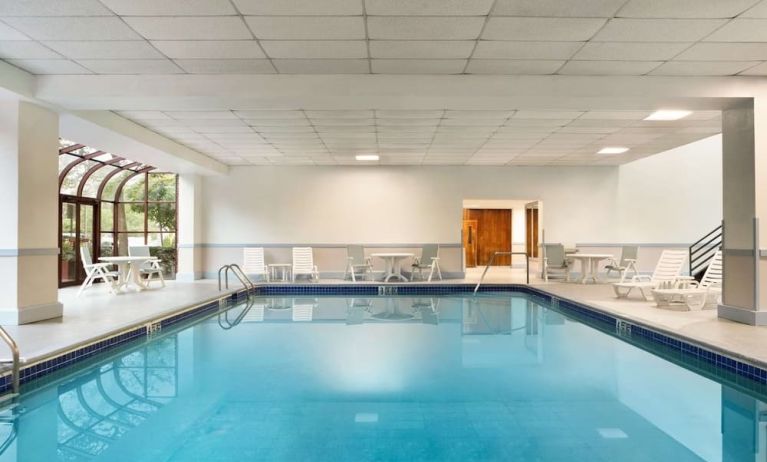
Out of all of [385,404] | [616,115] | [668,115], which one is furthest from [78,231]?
[668,115]

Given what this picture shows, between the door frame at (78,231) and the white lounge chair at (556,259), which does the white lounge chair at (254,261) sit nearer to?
the door frame at (78,231)

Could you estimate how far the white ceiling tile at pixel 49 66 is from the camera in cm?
455

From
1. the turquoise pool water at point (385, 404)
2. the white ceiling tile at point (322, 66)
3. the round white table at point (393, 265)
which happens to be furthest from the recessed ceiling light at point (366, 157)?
the turquoise pool water at point (385, 404)

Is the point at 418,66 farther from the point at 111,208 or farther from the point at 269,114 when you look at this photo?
the point at 111,208

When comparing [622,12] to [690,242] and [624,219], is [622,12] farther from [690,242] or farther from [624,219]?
[690,242]

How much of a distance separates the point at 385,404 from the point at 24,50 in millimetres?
4554

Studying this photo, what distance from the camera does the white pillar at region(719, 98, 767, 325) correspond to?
5.01 m

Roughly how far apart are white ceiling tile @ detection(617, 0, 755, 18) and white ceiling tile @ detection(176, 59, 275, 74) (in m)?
3.26

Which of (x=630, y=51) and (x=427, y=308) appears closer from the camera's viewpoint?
(x=630, y=51)

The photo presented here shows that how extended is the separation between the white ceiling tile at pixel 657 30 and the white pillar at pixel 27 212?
5940 mm

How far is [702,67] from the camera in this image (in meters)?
4.72

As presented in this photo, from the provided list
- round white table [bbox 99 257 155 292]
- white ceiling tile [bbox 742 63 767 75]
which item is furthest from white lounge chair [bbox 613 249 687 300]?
round white table [bbox 99 257 155 292]

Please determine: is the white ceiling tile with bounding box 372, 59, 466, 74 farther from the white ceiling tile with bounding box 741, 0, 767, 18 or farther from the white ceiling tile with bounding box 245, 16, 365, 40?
the white ceiling tile with bounding box 741, 0, 767, 18

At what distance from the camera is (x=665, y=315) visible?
18.4 feet
